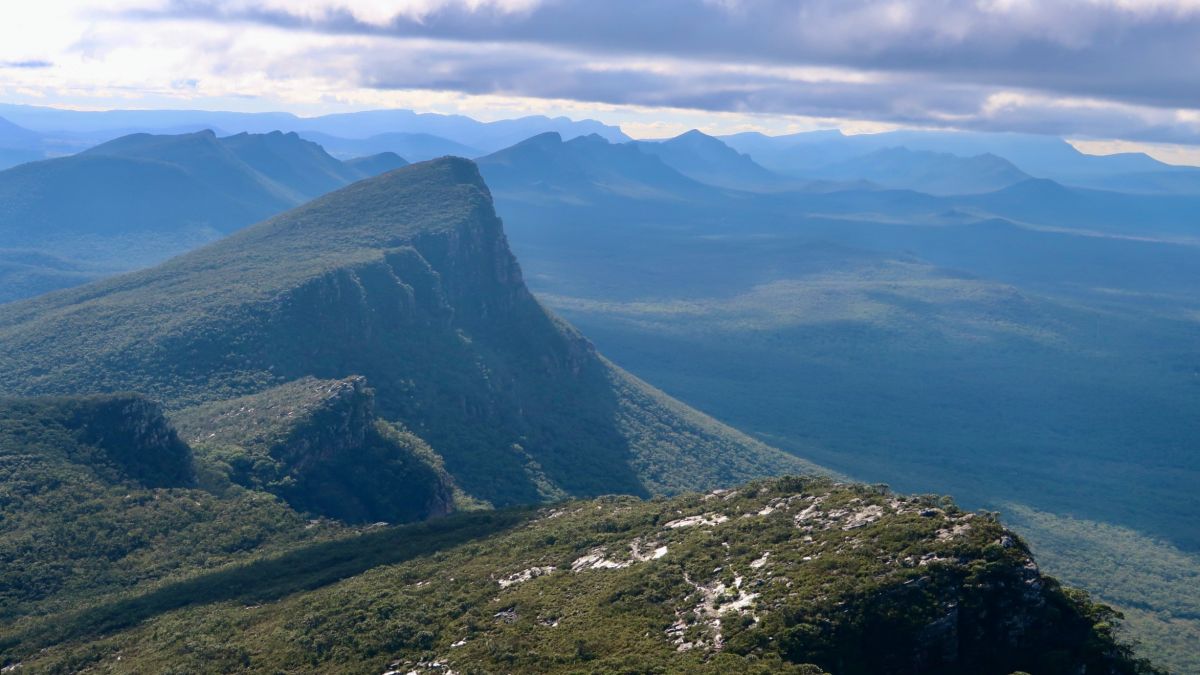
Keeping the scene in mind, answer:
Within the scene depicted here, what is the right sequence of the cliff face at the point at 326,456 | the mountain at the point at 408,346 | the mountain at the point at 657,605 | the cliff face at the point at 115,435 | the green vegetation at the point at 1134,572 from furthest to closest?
1. the mountain at the point at 408,346
2. the green vegetation at the point at 1134,572
3. the cliff face at the point at 326,456
4. the cliff face at the point at 115,435
5. the mountain at the point at 657,605

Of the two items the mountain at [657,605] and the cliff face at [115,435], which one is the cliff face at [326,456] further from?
the mountain at [657,605]

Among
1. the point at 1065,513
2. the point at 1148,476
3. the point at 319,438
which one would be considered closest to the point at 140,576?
the point at 319,438

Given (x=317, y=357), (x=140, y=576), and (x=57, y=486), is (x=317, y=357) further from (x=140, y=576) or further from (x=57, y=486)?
(x=140, y=576)

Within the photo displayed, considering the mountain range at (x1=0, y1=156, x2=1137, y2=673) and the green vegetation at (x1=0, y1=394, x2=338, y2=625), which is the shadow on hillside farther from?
the green vegetation at (x1=0, y1=394, x2=338, y2=625)

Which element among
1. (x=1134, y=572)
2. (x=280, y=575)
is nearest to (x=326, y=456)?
(x=280, y=575)

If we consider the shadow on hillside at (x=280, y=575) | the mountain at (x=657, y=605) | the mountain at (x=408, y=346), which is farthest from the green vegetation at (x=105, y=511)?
the mountain at (x=408, y=346)

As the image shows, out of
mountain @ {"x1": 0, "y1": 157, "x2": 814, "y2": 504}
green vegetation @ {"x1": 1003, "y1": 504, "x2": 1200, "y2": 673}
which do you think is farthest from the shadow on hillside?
green vegetation @ {"x1": 1003, "y1": 504, "x2": 1200, "y2": 673}
